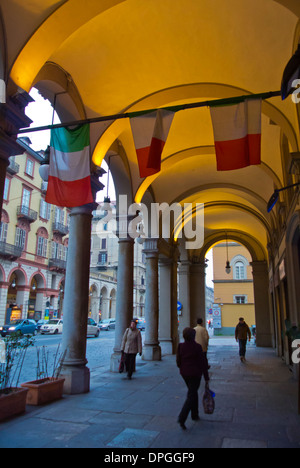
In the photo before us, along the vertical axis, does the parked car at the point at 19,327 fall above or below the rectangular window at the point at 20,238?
below

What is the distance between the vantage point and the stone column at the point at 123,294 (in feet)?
33.8

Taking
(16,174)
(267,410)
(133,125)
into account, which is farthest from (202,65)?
(16,174)

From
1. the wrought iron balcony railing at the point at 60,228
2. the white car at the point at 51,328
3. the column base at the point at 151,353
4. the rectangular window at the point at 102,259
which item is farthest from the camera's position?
the rectangular window at the point at 102,259

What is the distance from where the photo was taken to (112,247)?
57.2 meters

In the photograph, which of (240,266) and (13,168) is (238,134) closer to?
(13,168)

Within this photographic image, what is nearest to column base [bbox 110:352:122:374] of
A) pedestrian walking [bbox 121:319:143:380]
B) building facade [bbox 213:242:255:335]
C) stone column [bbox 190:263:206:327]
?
pedestrian walking [bbox 121:319:143:380]

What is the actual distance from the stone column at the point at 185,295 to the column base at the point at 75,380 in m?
13.1

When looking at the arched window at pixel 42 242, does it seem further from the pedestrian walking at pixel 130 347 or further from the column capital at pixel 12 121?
the column capital at pixel 12 121

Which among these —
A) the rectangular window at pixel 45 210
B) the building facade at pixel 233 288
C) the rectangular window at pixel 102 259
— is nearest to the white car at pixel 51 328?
the rectangular window at pixel 45 210

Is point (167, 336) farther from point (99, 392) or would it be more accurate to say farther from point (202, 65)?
point (202, 65)

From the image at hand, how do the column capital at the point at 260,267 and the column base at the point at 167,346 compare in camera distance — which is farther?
the column capital at the point at 260,267

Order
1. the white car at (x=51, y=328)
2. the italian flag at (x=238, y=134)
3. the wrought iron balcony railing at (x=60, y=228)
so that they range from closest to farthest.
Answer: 1. the italian flag at (x=238, y=134)
2. the white car at (x=51, y=328)
3. the wrought iron balcony railing at (x=60, y=228)

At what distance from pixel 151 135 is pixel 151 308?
8.32 m

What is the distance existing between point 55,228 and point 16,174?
8.13 metres
